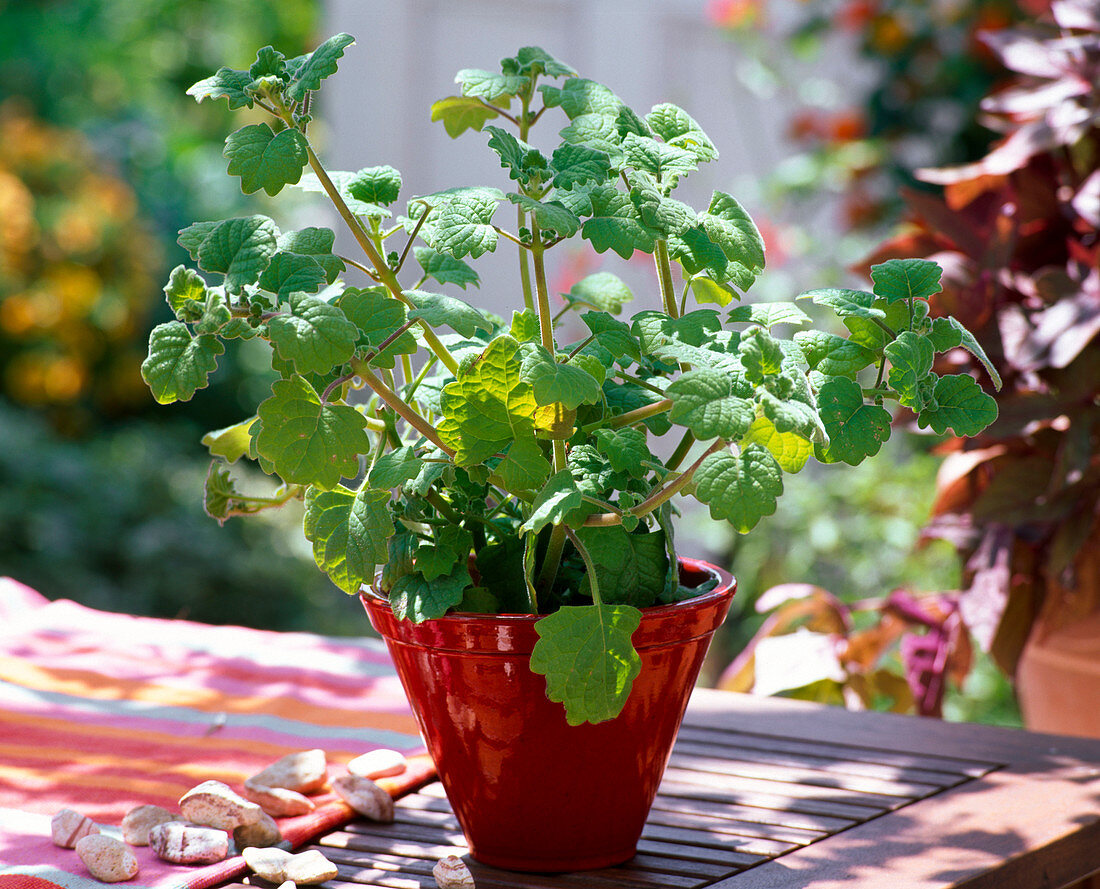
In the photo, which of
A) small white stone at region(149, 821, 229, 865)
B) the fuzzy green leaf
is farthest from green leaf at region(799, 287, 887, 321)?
small white stone at region(149, 821, 229, 865)

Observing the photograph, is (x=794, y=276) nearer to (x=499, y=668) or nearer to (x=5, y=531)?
(x=5, y=531)

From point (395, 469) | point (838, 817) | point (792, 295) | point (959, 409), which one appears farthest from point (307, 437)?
point (792, 295)

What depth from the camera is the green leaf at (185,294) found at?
2.30 ft

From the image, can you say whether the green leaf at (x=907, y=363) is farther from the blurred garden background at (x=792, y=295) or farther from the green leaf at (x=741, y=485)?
the blurred garden background at (x=792, y=295)

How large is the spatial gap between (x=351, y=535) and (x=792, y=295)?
2594 mm

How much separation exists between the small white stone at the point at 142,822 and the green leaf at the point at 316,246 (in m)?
0.38

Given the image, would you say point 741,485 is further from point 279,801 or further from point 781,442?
point 279,801

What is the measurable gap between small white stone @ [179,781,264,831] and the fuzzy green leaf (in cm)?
41

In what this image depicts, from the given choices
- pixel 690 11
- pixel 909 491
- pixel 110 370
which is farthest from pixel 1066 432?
pixel 110 370

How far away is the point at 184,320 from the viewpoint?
0.71 m

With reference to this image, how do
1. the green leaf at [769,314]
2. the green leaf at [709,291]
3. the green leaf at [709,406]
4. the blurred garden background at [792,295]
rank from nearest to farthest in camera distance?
the green leaf at [709,406]
the green leaf at [769,314]
the green leaf at [709,291]
the blurred garden background at [792,295]

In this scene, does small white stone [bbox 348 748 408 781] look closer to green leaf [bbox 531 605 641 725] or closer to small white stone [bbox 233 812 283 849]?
small white stone [bbox 233 812 283 849]

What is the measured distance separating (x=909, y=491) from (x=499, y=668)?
2.18m

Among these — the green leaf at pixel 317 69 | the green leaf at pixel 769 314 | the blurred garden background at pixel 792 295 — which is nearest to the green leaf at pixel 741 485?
the green leaf at pixel 769 314
